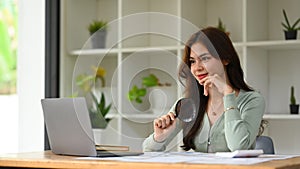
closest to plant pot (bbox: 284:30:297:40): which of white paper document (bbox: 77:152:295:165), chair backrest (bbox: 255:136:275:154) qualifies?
chair backrest (bbox: 255:136:275:154)

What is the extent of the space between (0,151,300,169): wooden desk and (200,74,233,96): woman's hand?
473 mm

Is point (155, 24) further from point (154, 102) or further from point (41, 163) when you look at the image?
point (41, 163)

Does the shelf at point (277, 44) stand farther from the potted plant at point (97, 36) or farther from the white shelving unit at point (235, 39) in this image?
the potted plant at point (97, 36)

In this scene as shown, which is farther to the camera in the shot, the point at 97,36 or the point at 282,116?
the point at 97,36

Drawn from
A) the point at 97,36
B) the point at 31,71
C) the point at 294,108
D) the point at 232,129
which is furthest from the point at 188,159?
the point at 31,71

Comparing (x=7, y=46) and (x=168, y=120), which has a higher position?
(x=7, y=46)

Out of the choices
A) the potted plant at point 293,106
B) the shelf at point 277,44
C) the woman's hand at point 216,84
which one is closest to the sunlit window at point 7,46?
the shelf at point 277,44

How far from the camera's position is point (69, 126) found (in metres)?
2.28

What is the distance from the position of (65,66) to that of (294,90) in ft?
4.93

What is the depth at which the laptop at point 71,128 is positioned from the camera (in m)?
2.22

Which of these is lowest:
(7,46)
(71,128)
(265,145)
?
(265,145)

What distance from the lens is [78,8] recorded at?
440 centimetres

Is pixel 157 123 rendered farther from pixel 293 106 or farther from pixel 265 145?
pixel 293 106

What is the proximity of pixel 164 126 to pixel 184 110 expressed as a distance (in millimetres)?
93
